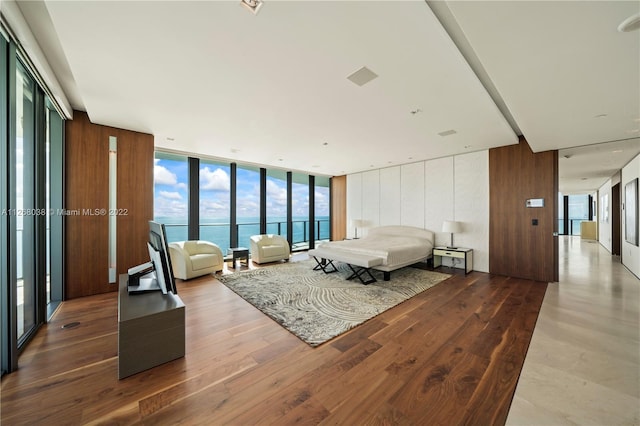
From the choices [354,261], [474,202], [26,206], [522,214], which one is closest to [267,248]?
[354,261]

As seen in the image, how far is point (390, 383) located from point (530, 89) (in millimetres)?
3113

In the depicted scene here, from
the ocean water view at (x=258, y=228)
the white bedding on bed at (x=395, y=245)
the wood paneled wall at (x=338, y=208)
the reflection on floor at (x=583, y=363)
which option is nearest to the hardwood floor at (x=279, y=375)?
the reflection on floor at (x=583, y=363)

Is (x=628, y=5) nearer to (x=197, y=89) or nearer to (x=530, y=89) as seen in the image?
(x=530, y=89)

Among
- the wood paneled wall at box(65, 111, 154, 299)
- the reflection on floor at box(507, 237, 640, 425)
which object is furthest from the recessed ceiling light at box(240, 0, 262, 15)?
the wood paneled wall at box(65, 111, 154, 299)

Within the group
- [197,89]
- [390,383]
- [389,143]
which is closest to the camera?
[390,383]

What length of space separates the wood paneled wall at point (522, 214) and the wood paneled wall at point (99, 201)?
6886mm

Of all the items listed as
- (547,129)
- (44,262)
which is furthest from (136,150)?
(547,129)

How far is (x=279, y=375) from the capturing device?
1928 mm

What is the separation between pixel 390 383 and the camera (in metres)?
1.84

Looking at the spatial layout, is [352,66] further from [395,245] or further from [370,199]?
[370,199]

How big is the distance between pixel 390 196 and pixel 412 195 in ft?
2.38

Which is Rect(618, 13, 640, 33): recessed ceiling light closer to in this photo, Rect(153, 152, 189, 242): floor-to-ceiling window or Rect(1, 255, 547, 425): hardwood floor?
Rect(1, 255, 547, 425): hardwood floor

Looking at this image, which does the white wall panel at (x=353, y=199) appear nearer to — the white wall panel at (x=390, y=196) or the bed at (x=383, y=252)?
the white wall panel at (x=390, y=196)

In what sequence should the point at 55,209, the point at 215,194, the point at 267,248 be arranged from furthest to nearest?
1. the point at 215,194
2. the point at 267,248
3. the point at 55,209
